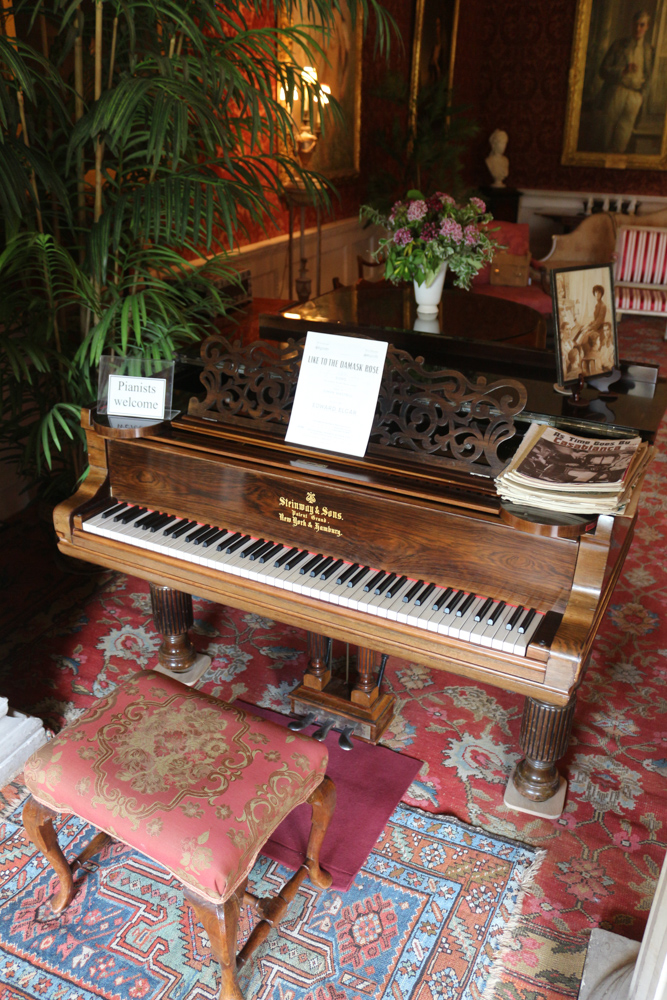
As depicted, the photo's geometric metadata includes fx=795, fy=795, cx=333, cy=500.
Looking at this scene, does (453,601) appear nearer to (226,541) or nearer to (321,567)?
(321,567)

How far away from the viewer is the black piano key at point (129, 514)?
2.36 meters

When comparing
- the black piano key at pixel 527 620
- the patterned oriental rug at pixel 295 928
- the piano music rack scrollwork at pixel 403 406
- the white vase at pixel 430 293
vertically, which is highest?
the white vase at pixel 430 293

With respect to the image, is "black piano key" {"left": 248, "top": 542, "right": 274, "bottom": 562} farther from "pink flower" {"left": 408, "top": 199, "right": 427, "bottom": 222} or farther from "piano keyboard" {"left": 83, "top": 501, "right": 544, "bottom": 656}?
"pink flower" {"left": 408, "top": 199, "right": 427, "bottom": 222}

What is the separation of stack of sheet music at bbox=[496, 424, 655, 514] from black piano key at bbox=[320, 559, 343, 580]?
1.55 feet

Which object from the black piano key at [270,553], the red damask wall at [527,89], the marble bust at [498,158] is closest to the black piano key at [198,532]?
the black piano key at [270,553]

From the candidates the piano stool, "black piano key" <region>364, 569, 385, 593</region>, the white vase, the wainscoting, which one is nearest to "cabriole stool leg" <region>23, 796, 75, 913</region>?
the piano stool

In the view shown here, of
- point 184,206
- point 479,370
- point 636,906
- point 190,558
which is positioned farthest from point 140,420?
point 636,906

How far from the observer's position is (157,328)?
270 cm

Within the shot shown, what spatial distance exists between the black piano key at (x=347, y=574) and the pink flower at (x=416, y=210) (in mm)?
1574

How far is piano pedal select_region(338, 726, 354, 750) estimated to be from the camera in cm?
246

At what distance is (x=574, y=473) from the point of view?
1.91m

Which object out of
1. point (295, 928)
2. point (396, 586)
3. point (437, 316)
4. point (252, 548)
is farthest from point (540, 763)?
point (437, 316)

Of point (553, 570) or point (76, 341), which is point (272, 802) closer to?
point (553, 570)

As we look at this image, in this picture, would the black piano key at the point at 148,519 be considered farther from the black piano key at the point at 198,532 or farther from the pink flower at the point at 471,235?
the pink flower at the point at 471,235
